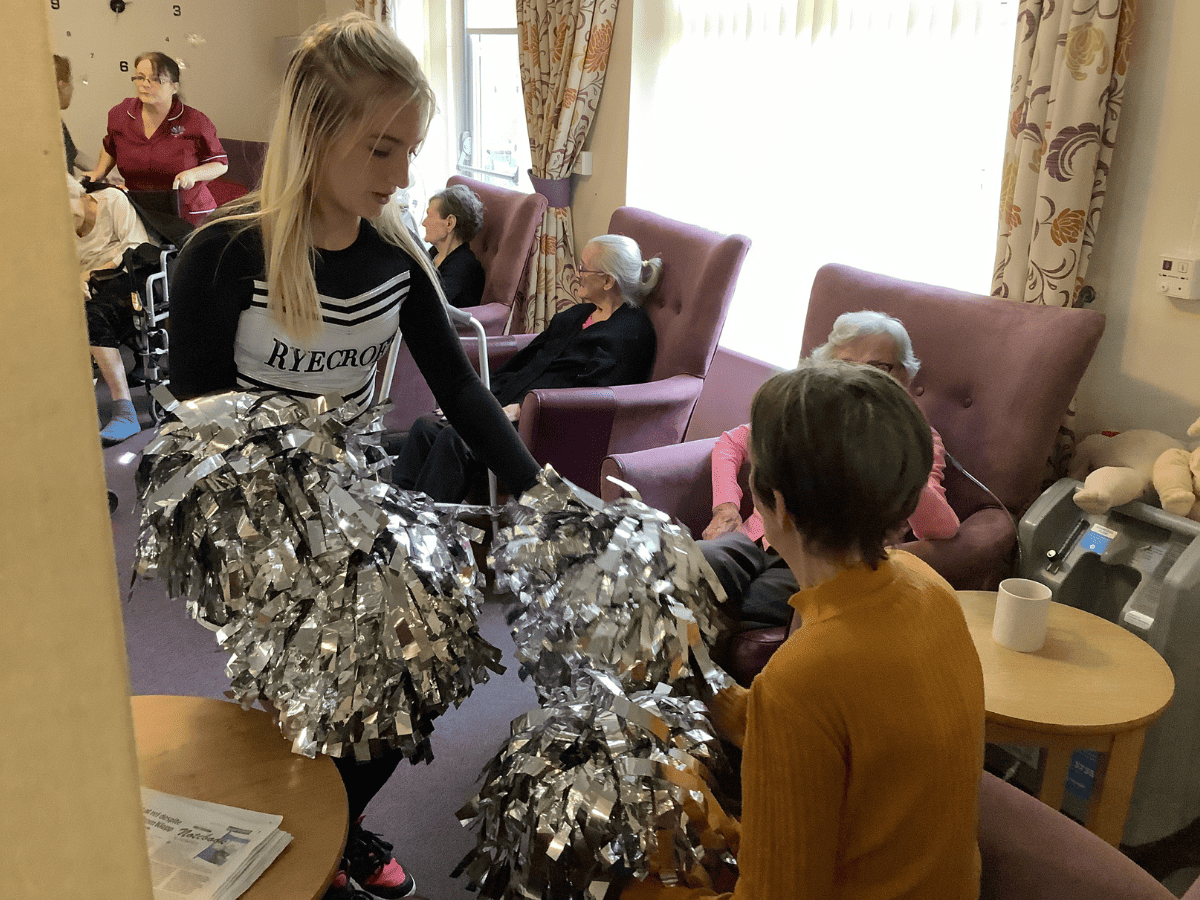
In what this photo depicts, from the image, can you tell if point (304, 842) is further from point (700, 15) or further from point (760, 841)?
point (700, 15)

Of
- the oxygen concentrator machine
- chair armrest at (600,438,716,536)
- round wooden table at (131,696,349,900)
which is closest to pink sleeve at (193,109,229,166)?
chair armrest at (600,438,716,536)

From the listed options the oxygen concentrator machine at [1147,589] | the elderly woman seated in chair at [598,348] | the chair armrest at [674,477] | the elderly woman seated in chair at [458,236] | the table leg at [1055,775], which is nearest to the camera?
the table leg at [1055,775]

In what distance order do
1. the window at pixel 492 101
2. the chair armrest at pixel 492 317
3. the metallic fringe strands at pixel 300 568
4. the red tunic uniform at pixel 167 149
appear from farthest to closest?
1. the red tunic uniform at pixel 167 149
2. the window at pixel 492 101
3. the chair armrest at pixel 492 317
4. the metallic fringe strands at pixel 300 568

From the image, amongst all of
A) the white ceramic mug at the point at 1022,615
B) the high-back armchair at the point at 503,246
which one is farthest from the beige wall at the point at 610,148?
the white ceramic mug at the point at 1022,615

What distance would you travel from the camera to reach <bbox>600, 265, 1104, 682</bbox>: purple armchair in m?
1.94

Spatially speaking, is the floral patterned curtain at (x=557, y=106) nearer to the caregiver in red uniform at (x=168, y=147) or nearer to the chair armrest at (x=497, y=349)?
the chair armrest at (x=497, y=349)

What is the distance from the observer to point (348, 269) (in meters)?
1.46

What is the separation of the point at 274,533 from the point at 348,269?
18.8 inches

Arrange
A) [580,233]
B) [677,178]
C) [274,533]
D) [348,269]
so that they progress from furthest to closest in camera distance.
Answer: [580,233]
[677,178]
[348,269]
[274,533]

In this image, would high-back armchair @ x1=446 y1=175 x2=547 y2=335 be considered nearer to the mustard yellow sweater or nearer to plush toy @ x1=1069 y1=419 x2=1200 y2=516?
plush toy @ x1=1069 y1=419 x2=1200 y2=516

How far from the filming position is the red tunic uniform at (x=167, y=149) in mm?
4855

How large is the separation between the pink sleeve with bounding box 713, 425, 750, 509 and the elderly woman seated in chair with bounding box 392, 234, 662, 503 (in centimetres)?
73

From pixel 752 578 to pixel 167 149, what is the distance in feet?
13.6

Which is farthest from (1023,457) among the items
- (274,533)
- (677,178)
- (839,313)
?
(677,178)
